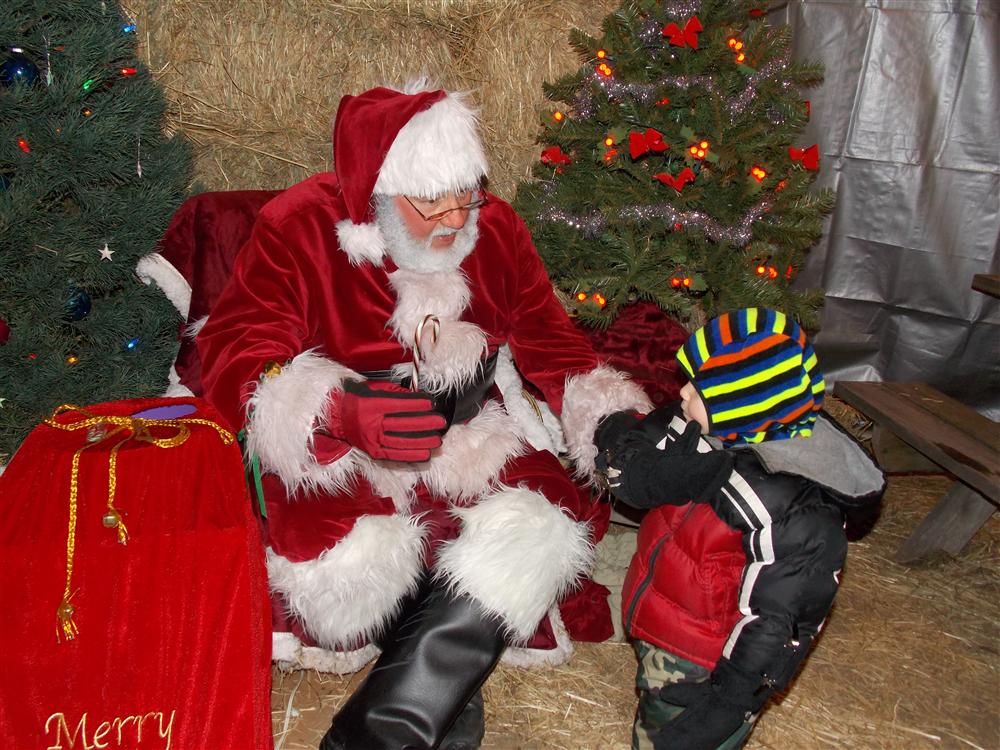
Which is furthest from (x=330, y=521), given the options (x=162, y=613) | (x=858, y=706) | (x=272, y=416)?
(x=858, y=706)

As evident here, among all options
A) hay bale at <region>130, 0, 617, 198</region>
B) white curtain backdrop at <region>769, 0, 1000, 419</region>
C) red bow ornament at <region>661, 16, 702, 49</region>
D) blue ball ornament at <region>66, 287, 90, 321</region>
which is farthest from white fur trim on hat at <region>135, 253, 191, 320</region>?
white curtain backdrop at <region>769, 0, 1000, 419</region>

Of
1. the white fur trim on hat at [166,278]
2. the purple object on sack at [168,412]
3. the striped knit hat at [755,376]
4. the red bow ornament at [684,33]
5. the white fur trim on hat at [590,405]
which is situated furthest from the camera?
the red bow ornament at [684,33]

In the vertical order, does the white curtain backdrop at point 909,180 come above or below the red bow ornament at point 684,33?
below

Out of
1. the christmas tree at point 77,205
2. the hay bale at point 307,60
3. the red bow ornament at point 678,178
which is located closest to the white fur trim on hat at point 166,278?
the christmas tree at point 77,205

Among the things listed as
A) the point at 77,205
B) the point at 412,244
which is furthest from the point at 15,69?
the point at 412,244

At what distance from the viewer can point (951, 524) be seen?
2.75 metres

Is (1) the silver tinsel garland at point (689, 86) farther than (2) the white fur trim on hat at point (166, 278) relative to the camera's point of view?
Yes

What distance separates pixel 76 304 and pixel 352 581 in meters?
1.17

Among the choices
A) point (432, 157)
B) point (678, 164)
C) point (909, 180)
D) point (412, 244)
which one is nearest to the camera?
point (432, 157)

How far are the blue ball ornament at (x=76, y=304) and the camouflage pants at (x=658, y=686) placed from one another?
5.65 ft

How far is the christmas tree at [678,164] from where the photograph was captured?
2.48 meters

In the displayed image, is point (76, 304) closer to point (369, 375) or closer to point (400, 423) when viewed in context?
point (369, 375)

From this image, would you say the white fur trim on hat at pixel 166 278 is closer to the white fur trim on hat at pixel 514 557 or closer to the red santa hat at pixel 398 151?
the red santa hat at pixel 398 151

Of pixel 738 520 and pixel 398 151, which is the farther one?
pixel 398 151
